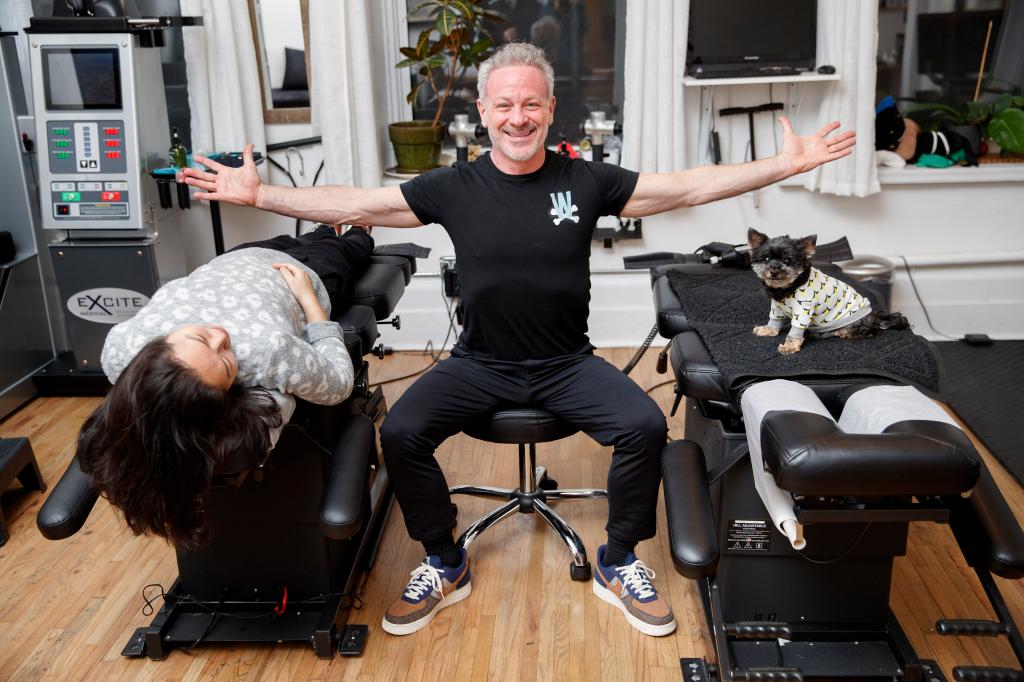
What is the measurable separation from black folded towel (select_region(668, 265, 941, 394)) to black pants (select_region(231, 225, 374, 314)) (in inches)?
32.1

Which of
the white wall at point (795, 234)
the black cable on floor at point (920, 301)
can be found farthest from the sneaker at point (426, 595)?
the black cable on floor at point (920, 301)

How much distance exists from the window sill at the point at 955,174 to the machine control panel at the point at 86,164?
2.45 meters

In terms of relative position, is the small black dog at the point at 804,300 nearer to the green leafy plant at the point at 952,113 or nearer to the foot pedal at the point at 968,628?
the foot pedal at the point at 968,628

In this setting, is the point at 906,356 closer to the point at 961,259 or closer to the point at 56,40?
the point at 961,259

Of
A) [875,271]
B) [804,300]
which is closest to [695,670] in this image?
[804,300]

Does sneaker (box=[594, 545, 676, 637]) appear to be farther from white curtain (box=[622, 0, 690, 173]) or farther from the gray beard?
white curtain (box=[622, 0, 690, 173])

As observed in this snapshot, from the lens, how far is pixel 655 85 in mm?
3264

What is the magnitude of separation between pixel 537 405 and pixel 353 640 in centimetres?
64

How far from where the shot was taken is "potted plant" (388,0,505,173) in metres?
3.17

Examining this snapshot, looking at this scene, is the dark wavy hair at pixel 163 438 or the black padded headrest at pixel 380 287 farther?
the black padded headrest at pixel 380 287

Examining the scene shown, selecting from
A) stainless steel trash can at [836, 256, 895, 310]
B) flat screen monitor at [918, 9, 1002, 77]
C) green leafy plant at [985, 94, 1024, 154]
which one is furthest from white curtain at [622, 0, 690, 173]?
green leafy plant at [985, 94, 1024, 154]

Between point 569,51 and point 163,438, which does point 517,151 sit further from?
point 569,51

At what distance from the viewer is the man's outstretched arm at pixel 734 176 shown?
2004mm

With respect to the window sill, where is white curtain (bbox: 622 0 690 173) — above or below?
above
